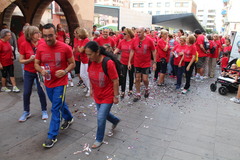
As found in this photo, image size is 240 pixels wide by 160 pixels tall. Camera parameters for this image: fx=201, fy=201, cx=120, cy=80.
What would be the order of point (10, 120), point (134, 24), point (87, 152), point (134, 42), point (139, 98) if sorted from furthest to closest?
point (134, 24) < point (139, 98) < point (134, 42) < point (10, 120) < point (87, 152)

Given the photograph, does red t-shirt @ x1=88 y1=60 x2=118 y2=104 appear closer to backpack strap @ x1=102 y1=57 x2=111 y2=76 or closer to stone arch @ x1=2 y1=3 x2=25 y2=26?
backpack strap @ x1=102 y1=57 x2=111 y2=76

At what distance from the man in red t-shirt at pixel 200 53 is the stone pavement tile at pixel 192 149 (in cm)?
566

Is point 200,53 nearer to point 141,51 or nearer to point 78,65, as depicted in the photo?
point 141,51

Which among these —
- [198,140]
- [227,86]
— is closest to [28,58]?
[198,140]

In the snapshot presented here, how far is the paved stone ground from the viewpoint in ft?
10.4

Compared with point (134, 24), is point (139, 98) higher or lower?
lower

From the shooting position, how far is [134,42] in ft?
17.9

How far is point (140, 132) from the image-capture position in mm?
3885

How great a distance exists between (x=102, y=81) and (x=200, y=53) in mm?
6540

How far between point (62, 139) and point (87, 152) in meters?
0.63

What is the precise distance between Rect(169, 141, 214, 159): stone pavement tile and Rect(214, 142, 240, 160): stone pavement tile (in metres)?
0.12

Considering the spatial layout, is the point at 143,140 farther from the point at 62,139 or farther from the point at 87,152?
the point at 62,139

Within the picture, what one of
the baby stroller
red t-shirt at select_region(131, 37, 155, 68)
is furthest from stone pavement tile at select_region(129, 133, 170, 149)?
the baby stroller

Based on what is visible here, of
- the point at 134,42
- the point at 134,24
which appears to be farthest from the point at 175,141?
the point at 134,24
